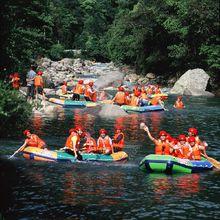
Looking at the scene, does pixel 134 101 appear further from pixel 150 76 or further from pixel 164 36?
pixel 150 76

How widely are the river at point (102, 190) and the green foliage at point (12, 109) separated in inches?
40.8

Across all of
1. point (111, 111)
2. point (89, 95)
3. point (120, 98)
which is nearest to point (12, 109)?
point (111, 111)

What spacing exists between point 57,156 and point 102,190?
12.2 ft

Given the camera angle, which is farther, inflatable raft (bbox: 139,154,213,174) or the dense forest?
the dense forest

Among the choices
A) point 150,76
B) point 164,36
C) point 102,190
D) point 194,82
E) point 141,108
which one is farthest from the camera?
point 150,76

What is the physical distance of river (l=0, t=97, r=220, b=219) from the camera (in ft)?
41.6

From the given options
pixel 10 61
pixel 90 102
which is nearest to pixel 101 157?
pixel 10 61

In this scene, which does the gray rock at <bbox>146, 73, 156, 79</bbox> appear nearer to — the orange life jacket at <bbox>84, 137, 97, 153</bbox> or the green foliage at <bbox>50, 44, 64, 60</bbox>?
the green foliage at <bbox>50, 44, 64, 60</bbox>

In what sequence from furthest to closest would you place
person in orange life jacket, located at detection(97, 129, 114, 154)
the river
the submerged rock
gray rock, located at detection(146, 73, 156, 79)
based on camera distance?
1. gray rock, located at detection(146, 73, 156, 79)
2. the submerged rock
3. person in orange life jacket, located at detection(97, 129, 114, 154)
4. the river

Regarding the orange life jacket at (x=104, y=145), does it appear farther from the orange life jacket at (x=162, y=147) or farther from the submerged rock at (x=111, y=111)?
the submerged rock at (x=111, y=111)

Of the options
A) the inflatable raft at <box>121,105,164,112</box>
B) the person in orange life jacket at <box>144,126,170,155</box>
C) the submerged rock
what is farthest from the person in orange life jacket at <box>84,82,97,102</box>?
the person in orange life jacket at <box>144,126,170,155</box>

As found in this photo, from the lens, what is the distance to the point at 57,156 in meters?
17.9

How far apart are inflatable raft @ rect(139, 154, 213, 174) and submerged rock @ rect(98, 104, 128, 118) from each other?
41.8 feet

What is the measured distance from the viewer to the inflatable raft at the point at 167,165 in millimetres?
16656
